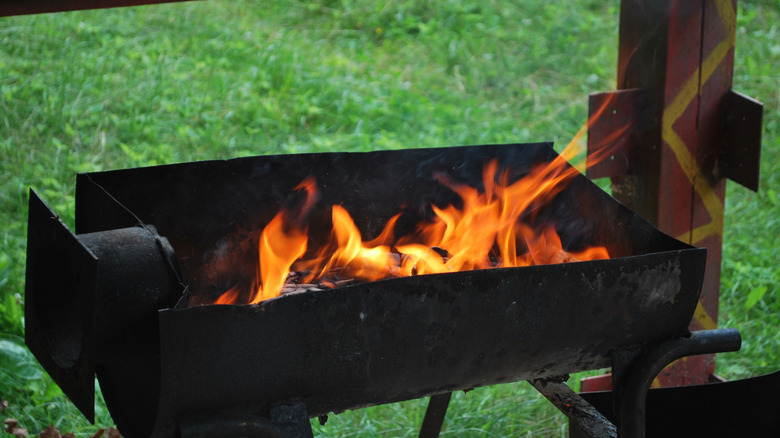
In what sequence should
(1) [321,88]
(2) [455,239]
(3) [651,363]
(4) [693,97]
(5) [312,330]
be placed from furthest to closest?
(1) [321,88]
(4) [693,97]
(2) [455,239]
(3) [651,363]
(5) [312,330]

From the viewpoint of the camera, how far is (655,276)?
201cm

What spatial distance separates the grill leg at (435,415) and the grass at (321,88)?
896 millimetres

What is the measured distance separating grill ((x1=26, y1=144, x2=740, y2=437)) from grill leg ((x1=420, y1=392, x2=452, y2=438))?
20.0 inches

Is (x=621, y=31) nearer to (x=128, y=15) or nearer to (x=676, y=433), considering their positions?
(x=676, y=433)

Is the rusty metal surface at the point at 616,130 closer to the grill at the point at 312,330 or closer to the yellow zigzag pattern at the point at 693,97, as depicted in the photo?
the yellow zigzag pattern at the point at 693,97

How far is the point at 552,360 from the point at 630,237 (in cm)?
51

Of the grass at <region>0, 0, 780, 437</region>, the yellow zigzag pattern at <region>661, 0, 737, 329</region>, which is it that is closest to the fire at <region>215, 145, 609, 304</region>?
the yellow zigzag pattern at <region>661, 0, 737, 329</region>

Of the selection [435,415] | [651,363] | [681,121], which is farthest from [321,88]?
[651,363]

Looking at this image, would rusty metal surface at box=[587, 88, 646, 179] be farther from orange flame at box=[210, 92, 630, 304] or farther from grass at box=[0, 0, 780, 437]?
grass at box=[0, 0, 780, 437]

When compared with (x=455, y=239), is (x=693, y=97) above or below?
above

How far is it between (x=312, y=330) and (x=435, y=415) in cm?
109

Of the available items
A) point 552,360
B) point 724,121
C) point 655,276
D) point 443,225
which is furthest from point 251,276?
point 724,121

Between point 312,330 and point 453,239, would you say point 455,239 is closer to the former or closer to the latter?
point 453,239

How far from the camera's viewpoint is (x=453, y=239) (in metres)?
2.68
